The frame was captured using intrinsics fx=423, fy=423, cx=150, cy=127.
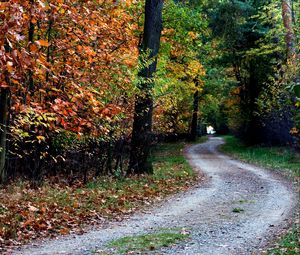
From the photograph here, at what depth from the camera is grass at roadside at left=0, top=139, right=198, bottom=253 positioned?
8391mm

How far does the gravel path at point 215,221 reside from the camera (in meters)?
7.45

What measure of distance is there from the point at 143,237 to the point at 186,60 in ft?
65.0

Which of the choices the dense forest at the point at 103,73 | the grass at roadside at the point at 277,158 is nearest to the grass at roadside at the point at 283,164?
the grass at roadside at the point at 277,158

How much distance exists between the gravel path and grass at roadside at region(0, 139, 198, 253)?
0.53 m

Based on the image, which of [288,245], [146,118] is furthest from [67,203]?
[146,118]

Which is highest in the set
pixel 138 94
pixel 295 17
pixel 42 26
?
pixel 295 17

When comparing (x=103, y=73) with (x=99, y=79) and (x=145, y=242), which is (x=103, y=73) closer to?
(x=99, y=79)

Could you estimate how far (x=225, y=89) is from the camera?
1384 inches

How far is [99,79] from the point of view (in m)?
12.3

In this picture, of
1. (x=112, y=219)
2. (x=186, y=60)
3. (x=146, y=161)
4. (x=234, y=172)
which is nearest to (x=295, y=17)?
(x=186, y=60)

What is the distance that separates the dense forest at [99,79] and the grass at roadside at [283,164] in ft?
4.17

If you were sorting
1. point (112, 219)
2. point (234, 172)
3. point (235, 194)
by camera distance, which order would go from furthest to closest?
point (234, 172) < point (235, 194) < point (112, 219)

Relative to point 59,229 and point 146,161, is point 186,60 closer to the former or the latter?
point 146,161

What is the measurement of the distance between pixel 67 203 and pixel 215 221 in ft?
11.8
